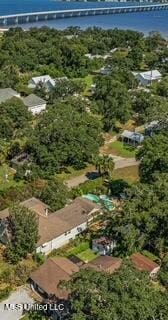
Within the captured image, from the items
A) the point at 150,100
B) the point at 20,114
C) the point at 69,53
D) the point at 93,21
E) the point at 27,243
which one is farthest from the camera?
the point at 93,21

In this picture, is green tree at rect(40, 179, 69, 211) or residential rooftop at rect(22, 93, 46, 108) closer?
green tree at rect(40, 179, 69, 211)

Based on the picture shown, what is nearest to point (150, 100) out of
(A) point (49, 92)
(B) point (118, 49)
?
(A) point (49, 92)

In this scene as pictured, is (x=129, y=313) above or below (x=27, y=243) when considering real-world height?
above

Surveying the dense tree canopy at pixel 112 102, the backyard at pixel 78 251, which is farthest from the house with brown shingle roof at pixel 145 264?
the dense tree canopy at pixel 112 102

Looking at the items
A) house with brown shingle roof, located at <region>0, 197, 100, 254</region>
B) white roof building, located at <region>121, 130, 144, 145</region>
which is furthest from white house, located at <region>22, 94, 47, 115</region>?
house with brown shingle roof, located at <region>0, 197, 100, 254</region>

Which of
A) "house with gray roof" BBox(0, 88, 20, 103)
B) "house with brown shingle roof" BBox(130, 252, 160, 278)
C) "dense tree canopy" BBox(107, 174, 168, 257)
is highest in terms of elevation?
"dense tree canopy" BBox(107, 174, 168, 257)

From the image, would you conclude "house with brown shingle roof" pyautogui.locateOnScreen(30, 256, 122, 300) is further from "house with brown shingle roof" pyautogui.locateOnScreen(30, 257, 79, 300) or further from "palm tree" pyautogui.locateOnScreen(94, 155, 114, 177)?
"palm tree" pyautogui.locateOnScreen(94, 155, 114, 177)

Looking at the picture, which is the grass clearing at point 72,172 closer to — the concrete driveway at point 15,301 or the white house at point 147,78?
the concrete driveway at point 15,301

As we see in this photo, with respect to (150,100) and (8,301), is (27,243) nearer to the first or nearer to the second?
(8,301)
